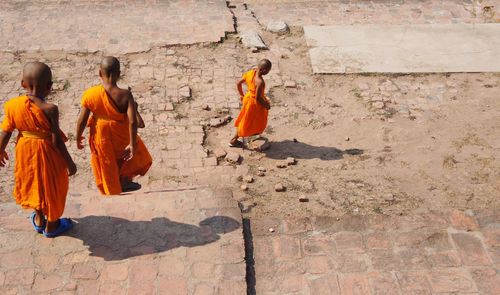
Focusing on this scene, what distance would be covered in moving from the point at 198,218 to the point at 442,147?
3653mm

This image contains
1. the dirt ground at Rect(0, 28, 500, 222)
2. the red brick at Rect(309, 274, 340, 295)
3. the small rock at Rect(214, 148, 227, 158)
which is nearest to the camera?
the red brick at Rect(309, 274, 340, 295)

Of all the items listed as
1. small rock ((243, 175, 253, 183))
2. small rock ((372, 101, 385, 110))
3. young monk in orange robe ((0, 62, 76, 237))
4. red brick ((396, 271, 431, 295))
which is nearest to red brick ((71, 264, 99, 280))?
young monk in orange robe ((0, 62, 76, 237))

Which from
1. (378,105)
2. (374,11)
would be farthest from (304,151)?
(374,11)

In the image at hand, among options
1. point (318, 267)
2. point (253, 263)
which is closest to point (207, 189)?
point (253, 263)

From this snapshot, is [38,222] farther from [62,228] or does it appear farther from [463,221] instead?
[463,221]

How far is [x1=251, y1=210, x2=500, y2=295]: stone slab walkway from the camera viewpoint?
14.6ft

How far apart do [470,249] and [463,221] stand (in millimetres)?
393

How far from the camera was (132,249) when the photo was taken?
454 cm

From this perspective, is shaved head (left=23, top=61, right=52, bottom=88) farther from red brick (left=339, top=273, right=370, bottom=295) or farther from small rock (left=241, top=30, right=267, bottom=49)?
small rock (left=241, top=30, right=267, bottom=49)

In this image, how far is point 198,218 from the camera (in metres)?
4.91

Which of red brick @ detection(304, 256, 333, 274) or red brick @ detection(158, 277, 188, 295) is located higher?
red brick @ detection(158, 277, 188, 295)

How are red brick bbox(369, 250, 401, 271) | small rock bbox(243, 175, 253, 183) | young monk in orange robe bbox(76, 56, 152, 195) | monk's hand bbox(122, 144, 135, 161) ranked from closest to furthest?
young monk in orange robe bbox(76, 56, 152, 195) < red brick bbox(369, 250, 401, 271) < monk's hand bbox(122, 144, 135, 161) < small rock bbox(243, 175, 253, 183)

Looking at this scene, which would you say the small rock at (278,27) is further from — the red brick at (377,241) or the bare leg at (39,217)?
the bare leg at (39,217)

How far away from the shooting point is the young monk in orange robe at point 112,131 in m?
4.51
